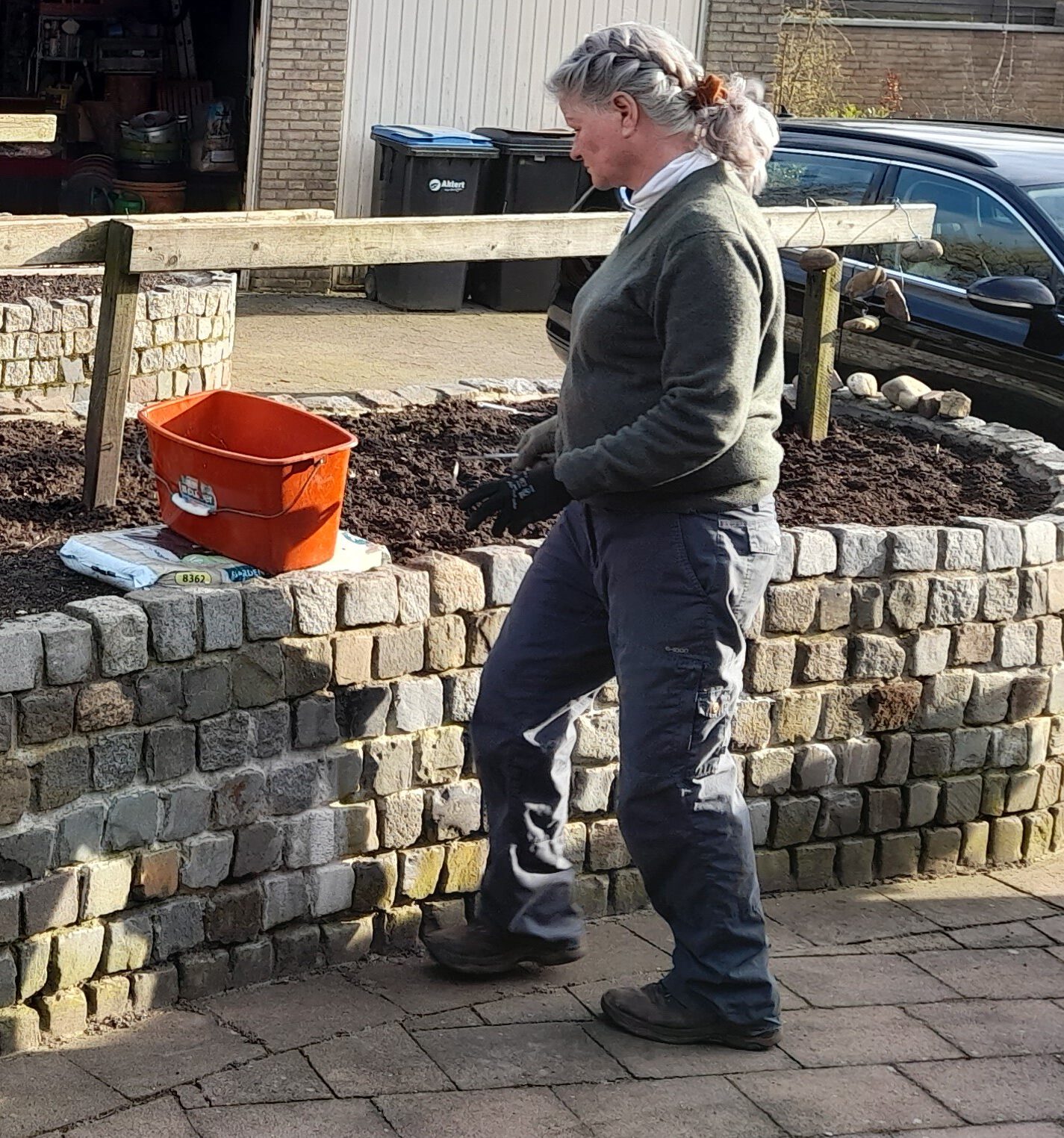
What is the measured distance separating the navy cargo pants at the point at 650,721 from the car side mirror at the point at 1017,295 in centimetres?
364

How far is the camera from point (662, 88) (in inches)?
135

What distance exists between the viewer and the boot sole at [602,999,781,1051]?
3.71m

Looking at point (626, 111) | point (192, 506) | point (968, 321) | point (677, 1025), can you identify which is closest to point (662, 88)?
point (626, 111)

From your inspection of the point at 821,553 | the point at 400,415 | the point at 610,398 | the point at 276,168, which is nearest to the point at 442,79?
the point at 276,168

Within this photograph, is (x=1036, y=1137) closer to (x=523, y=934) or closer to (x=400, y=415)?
(x=523, y=934)

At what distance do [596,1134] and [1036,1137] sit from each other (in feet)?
2.88

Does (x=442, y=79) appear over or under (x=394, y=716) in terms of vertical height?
over

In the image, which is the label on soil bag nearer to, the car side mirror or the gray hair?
the car side mirror

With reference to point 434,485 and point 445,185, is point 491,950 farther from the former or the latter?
point 445,185

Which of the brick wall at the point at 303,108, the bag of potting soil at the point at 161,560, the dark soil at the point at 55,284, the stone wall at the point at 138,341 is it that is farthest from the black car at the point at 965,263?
the brick wall at the point at 303,108

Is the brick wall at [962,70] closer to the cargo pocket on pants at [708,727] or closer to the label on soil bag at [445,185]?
the label on soil bag at [445,185]

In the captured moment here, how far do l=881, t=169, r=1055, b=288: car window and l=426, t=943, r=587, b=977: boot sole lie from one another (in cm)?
406

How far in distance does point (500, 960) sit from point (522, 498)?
1.07 m

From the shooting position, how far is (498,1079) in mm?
3572
